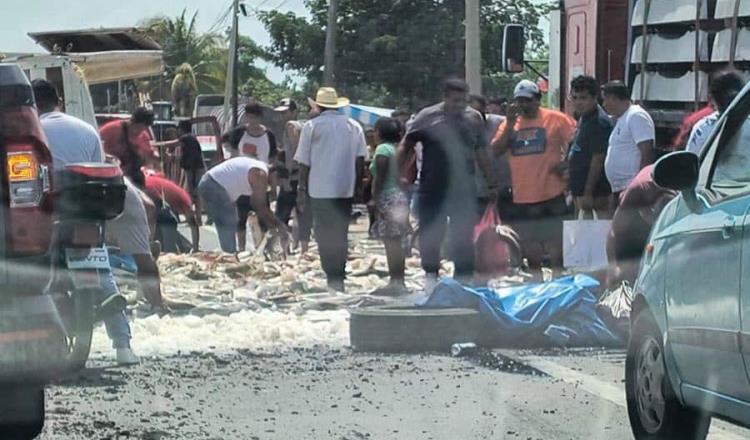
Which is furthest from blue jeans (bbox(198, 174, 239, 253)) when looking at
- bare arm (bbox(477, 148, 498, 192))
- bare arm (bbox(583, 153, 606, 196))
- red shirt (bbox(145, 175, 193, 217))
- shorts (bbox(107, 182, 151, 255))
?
shorts (bbox(107, 182, 151, 255))

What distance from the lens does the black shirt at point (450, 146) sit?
11.4 m

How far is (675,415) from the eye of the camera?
6.34 metres

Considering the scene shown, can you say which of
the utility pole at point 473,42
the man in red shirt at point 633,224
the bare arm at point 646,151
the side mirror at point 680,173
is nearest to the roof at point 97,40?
the utility pole at point 473,42

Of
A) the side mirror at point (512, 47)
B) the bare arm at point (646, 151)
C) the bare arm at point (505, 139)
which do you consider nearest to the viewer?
the bare arm at point (646, 151)

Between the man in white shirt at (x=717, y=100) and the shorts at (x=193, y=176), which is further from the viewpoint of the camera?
the shorts at (x=193, y=176)

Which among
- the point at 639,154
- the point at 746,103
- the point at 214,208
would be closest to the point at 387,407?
the point at 746,103

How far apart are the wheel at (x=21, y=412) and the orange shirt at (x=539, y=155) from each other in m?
6.35

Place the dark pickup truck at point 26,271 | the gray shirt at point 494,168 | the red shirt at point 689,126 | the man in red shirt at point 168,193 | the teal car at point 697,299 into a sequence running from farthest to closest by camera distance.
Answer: the man in red shirt at point 168,193 → the gray shirt at point 494,168 → the red shirt at point 689,126 → the dark pickup truck at point 26,271 → the teal car at point 697,299

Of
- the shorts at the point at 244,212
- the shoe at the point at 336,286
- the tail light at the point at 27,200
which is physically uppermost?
the tail light at the point at 27,200

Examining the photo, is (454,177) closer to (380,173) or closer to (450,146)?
(450,146)

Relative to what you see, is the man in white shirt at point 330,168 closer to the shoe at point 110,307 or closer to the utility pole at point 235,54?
the shoe at point 110,307

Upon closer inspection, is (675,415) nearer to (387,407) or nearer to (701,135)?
(387,407)

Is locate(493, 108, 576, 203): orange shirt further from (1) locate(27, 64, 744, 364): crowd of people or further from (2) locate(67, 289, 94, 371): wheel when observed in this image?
(2) locate(67, 289, 94, 371): wheel

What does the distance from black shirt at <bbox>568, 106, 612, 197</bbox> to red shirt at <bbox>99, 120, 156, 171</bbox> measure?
3638 millimetres
